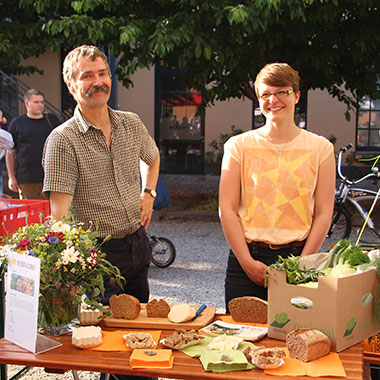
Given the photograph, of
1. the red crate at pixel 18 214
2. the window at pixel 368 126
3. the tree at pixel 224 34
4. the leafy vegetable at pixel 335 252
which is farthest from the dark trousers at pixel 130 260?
the window at pixel 368 126

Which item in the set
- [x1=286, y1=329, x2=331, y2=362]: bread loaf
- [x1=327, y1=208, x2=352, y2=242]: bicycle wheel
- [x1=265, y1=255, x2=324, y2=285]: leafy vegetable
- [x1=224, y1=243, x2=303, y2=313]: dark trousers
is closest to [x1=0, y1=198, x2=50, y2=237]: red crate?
[x1=224, y1=243, x2=303, y2=313]: dark trousers

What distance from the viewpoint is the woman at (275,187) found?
269 centimetres

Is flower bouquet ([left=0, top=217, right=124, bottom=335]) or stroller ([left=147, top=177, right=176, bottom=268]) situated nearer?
flower bouquet ([left=0, top=217, right=124, bottom=335])

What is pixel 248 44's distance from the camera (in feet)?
31.2

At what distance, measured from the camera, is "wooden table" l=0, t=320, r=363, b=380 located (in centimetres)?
192

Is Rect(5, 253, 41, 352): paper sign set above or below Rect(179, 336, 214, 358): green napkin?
above

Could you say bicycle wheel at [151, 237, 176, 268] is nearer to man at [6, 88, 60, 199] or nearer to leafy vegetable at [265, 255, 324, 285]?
man at [6, 88, 60, 199]

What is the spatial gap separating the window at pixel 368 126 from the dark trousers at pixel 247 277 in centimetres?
1512

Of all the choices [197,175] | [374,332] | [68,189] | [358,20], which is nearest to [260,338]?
[374,332]

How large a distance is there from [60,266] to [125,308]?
15.1 inches

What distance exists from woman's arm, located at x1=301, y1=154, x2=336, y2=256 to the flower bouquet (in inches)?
39.7

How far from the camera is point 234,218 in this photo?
2764mm

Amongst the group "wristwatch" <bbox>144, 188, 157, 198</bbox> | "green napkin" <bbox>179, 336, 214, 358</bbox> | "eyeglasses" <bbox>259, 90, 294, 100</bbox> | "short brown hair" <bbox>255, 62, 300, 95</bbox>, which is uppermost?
"short brown hair" <bbox>255, 62, 300, 95</bbox>

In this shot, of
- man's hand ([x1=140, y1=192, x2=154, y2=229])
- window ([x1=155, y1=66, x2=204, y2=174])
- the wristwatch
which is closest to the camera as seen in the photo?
man's hand ([x1=140, y1=192, x2=154, y2=229])
